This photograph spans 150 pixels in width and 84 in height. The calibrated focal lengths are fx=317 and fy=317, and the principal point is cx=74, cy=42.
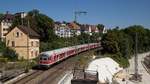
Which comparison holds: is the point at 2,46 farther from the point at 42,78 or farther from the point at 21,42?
the point at 42,78

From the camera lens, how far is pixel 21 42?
64750 millimetres

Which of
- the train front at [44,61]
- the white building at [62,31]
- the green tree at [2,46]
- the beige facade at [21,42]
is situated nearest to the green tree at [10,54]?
the green tree at [2,46]

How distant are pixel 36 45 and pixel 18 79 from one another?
99.7 feet

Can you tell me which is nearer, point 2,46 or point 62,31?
point 2,46

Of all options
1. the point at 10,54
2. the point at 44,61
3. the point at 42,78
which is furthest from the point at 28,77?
the point at 10,54

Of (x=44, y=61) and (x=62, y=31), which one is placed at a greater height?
(x=62, y=31)

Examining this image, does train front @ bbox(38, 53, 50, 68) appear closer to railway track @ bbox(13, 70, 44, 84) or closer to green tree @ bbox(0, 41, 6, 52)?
railway track @ bbox(13, 70, 44, 84)

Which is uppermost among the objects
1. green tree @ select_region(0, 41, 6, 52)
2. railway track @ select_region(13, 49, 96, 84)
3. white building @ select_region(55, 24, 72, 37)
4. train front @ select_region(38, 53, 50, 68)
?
white building @ select_region(55, 24, 72, 37)

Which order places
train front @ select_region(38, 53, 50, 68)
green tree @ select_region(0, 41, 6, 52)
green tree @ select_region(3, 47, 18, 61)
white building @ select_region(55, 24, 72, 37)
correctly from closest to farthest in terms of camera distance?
train front @ select_region(38, 53, 50, 68), green tree @ select_region(3, 47, 18, 61), green tree @ select_region(0, 41, 6, 52), white building @ select_region(55, 24, 72, 37)

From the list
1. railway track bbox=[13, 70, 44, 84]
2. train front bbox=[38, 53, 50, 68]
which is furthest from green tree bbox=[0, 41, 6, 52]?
railway track bbox=[13, 70, 44, 84]

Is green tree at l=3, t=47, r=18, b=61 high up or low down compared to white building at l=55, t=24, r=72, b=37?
down

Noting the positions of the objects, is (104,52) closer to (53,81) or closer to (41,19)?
(41,19)

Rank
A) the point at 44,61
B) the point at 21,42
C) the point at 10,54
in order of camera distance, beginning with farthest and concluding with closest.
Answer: the point at 21,42 < the point at 10,54 < the point at 44,61

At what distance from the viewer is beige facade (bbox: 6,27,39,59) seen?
63.7 m
